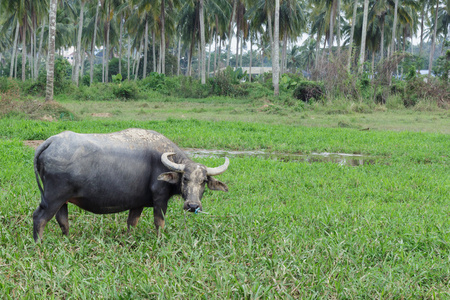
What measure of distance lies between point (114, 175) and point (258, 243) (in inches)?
54.1

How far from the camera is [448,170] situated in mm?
A: 7543

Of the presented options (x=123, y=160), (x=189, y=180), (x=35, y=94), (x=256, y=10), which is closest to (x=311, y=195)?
(x=189, y=180)

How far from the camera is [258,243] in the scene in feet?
12.1

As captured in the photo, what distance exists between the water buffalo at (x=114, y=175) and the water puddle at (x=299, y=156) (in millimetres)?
4748

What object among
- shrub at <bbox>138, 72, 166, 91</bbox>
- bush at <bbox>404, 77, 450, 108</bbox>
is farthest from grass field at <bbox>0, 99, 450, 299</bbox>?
shrub at <bbox>138, 72, 166, 91</bbox>

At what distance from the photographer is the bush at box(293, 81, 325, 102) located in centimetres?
2236

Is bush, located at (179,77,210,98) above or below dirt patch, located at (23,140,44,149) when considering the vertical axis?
above

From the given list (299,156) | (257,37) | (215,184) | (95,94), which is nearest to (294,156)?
(299,156)

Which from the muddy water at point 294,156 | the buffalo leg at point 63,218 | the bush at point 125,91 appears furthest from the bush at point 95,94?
the buffalo leg at point 63,218

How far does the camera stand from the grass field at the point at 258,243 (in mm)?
2840

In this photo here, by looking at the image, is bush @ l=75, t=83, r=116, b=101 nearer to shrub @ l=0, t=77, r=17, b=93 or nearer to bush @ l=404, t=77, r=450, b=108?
shrub @ l=0, t=77, r=17, b=93

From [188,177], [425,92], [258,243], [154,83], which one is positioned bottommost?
[258,243]

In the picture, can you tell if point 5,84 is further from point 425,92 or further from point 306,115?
point 425,92

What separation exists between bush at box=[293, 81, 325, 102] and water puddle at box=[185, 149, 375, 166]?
514 inches
